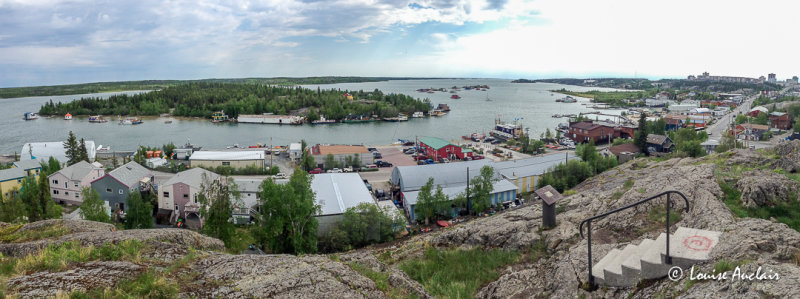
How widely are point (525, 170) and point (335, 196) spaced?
671 centimetres

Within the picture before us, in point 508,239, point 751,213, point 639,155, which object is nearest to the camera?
point 751,213

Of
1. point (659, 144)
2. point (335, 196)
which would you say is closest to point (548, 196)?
point (335, 196)

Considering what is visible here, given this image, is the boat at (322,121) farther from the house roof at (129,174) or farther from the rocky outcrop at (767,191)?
the rocky outcrop at (767,191)

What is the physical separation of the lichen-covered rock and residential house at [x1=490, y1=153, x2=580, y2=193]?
39.3 feet

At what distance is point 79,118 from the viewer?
45250 millimetres

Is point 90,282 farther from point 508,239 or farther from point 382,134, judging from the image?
point 382,134

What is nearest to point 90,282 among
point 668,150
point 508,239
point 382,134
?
point 508,239

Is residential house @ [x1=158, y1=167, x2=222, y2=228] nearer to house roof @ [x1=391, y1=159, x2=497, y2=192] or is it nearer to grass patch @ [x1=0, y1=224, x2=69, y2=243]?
house roof @ [x1=391, y1=159, x2=497, y2=192]

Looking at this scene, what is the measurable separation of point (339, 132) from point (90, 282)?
1286 inches

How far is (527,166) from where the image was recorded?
14.1 m

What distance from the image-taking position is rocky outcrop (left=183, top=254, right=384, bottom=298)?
7.23 ft

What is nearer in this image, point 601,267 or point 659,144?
point 601,267

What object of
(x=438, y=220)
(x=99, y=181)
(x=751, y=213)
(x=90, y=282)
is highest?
(x=90, y=282)

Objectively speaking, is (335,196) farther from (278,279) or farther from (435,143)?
(435,143)
